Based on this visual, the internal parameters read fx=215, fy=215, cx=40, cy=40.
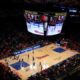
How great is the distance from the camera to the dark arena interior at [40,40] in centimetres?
1044

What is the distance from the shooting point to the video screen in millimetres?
12245

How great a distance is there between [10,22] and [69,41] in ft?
13.7

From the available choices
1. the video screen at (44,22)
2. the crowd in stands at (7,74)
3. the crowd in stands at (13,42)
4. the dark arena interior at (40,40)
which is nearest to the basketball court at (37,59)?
the dark arena interior at (40,40)

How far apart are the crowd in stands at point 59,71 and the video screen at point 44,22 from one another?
90.2 inches

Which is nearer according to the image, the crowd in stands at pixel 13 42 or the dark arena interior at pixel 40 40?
the dark arena interior at pixel 40 40

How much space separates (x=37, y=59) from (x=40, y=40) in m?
2.55

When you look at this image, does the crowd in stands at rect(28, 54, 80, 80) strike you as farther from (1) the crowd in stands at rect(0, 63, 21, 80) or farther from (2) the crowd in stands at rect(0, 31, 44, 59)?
(2) the crowd in stands at rect(0, 31, 44, 59)

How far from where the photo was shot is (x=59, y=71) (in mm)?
10320

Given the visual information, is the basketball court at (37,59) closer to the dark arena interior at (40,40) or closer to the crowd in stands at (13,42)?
the dark arena interior at (40,40)

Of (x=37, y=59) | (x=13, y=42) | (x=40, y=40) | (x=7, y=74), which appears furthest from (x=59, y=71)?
(x=13, y=42)

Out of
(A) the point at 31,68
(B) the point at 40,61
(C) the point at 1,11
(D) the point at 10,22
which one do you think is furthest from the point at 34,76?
(D) the point at 10,22

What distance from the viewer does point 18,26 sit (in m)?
14.8

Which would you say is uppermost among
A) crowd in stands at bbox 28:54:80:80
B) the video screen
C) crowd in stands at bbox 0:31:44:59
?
the video screen

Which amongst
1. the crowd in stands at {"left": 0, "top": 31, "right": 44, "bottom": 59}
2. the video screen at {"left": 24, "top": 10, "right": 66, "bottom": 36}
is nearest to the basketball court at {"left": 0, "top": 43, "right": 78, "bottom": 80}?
the crowd in stands at {"left": 0, "top": 31, "right": 44, "bottom": 59}
